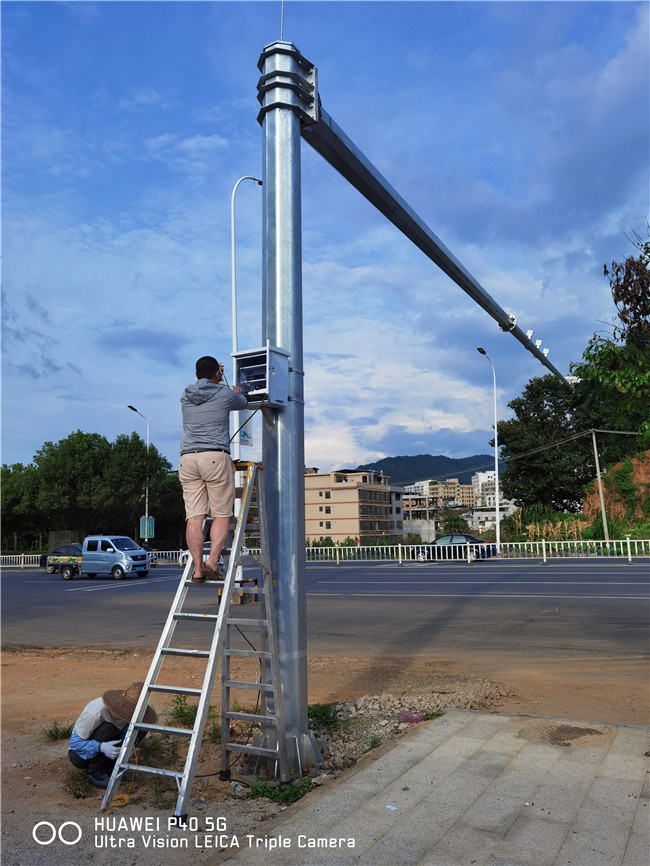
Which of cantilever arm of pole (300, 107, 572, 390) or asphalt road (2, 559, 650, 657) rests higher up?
cantilever arm of pole (300, 107, 572, 390)

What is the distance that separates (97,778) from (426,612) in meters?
10.8

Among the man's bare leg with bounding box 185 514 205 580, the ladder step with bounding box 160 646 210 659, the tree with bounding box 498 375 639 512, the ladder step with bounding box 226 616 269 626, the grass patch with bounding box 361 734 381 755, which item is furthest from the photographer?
the tree with bounding box 498 375 639 512

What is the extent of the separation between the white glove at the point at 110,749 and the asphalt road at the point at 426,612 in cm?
613

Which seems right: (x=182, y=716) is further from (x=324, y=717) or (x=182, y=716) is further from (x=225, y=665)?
(x=225, y=665)

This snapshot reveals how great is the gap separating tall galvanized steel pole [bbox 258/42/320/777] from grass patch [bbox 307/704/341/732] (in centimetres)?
108

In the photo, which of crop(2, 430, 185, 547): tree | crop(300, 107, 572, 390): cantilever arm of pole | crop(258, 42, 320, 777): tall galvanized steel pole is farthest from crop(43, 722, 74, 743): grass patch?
crop(2, 430, 185, 547): tree

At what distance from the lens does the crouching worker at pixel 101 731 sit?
189 inches

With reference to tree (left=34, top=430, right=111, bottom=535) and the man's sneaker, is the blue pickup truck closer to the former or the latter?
tree (left=34, top=430, right=111, bottom=535)

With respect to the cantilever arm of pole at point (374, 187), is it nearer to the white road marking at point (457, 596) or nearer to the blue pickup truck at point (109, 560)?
the white road marking at point (457, 596)

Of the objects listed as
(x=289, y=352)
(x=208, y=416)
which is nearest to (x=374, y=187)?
(x=289, y=352)

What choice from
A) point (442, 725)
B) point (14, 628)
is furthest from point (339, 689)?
point (14, 628)

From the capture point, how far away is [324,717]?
617 centimetres

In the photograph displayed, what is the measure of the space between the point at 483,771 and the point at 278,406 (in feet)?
9.45

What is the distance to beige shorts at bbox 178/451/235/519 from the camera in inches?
182
